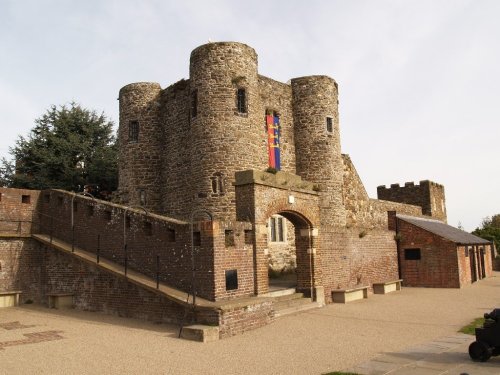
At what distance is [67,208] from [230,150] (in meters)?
6.97

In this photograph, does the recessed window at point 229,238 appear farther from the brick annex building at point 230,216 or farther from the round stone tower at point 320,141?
the round stone tower at point 320,141

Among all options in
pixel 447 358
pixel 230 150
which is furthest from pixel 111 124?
pixel 447 358

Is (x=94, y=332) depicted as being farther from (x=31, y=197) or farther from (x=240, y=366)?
(x=31, y=197)

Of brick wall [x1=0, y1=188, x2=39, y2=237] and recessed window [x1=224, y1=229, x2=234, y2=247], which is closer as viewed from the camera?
recessed window [x1=224, y1=229, x2=234, y2=247]

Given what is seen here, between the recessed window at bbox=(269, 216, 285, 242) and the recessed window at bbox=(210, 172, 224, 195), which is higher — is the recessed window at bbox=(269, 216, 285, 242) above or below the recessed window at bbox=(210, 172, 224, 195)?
below

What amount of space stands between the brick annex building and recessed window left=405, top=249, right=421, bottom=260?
2.0 inches

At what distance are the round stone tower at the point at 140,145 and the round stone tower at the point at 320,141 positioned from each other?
7.14 metres

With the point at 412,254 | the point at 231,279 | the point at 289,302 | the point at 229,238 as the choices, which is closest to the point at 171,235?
the point at 229,238

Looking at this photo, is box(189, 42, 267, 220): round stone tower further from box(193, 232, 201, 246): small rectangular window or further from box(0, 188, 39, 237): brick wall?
box(193, 232, 201, 246): small rectangular window

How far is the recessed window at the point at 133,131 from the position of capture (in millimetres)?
23641

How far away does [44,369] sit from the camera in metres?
8.04

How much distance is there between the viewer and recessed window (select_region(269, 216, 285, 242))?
21.5 metres

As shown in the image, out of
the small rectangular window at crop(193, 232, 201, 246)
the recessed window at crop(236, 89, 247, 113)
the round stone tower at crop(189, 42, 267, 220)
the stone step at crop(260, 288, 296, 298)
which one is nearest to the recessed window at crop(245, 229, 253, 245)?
the small rectangular window at crop(193, 232, 201, 246)

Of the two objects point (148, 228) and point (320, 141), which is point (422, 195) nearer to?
point (320, 141)
